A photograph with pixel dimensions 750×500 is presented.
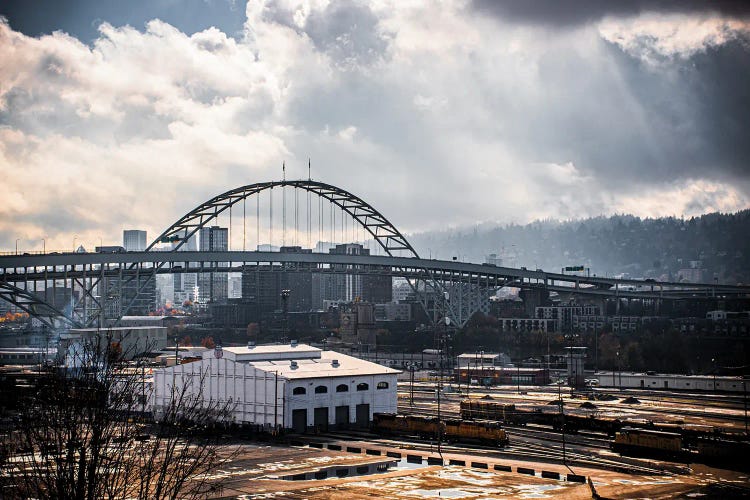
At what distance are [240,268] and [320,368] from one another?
241ft

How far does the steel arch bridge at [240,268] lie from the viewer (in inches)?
4238

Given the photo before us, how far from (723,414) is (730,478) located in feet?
79.0

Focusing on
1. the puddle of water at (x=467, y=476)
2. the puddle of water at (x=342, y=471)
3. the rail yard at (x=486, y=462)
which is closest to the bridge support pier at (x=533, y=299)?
the rail yard at (x=486, y=462)

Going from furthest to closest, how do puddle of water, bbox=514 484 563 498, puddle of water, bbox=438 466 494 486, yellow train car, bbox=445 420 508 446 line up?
yellow train car, bbox=445 420 508 446
puddle of water, bbox=438 466 494 486
puddle of water, bbox=514 484 563 498

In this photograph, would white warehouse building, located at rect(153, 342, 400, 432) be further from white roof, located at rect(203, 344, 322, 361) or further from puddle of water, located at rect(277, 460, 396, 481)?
puddle of water, located at rect(277, 460, 396, 481)

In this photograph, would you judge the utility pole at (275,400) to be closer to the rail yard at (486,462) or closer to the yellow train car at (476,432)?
the rail yard at (486,462)

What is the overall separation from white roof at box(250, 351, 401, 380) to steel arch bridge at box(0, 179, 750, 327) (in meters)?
47.4

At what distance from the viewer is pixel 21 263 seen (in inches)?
4070

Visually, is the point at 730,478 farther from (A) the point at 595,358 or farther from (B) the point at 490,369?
(A) the point at 595,358

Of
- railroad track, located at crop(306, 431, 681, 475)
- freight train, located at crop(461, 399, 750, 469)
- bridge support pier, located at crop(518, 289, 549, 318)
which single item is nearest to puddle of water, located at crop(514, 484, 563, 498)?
railroad track, located at crop(306, 431, 681, 475)

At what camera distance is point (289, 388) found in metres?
58.1

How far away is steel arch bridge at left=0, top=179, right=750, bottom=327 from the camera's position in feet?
353

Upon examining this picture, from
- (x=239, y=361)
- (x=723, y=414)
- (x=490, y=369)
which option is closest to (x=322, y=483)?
(x=239, y=361)

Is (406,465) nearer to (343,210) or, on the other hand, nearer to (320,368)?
(320,368)
